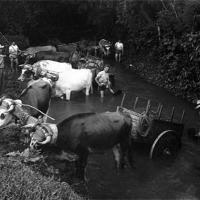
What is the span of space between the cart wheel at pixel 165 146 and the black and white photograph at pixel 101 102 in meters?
0.04

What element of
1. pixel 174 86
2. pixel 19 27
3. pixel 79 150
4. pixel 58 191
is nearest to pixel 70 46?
pixel 19 27

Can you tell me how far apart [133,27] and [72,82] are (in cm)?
914

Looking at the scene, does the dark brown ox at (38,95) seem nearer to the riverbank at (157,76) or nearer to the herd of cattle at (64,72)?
the herd of cattle at (64,72)

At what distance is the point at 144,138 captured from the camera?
465 inches

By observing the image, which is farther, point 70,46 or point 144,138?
point 70,46

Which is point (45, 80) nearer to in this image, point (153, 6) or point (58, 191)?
point (58, 191)

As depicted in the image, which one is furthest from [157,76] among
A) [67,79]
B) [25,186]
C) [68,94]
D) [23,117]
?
[25,186]

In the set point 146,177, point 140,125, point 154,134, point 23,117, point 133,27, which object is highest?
point 133,27

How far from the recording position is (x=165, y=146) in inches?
468

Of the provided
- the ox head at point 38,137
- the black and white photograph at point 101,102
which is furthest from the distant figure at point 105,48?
the ox head at point 38,137

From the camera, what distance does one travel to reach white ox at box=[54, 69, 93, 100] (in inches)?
666

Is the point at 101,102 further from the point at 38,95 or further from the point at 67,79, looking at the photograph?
the point at 38,95

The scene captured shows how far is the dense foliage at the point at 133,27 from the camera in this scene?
19.8 meters

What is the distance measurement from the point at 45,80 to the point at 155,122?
360cm
